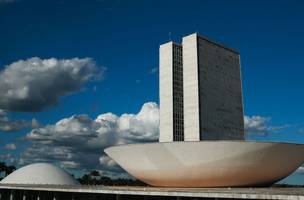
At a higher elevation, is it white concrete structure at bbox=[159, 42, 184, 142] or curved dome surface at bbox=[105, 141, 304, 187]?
white concrete structure at bbox=[159, 42, 184, 142]

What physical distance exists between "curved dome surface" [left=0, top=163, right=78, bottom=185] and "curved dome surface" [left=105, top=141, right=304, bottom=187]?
2594 centimetres

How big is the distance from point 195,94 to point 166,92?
18.6ft

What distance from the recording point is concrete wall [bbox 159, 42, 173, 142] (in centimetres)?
6825

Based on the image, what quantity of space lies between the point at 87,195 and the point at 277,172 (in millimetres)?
20420

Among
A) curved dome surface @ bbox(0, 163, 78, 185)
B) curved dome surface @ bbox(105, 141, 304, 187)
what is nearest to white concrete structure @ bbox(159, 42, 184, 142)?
curved dome surface @ bbox(0, 163, 78, 185)

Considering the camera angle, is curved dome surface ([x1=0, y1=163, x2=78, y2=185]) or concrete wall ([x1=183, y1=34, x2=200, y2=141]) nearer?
curved dome surface ([x1=0, y1=163, x2=78, y2=185])

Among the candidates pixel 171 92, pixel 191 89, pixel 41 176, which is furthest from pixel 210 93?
pixel 41 176

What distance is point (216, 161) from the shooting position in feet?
95.8

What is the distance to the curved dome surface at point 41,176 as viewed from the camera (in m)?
53.9

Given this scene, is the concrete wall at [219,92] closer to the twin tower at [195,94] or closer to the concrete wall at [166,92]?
the twin tower at [195,94]

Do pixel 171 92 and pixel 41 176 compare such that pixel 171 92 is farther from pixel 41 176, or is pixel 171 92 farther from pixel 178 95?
pixel 41 176

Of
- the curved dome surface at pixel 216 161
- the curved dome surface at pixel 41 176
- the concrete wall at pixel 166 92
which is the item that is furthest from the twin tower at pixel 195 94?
the curved dome surface at pixel 216 161

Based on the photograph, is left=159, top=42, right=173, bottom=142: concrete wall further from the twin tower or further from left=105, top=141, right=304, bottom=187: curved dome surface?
left=105, top=141, right=304, bottom=187: curved dome surface

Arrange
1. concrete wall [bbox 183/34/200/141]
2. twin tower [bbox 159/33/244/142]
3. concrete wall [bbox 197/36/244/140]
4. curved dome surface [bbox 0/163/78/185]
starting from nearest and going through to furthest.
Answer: curved dome surface [bbox 0/163/78/185]
concrete wall [bbox 183/34/200/141]
twin tower [bbox 159/33/244/142]
concrete wall [bbox 197/36/244/140]
